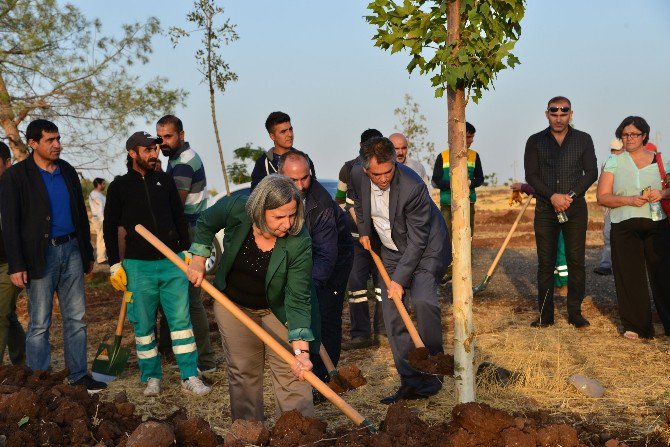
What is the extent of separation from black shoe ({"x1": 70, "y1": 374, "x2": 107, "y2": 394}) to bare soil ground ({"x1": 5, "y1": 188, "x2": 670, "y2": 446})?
0.08 m

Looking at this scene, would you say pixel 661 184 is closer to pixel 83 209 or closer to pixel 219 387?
pixel 219 387

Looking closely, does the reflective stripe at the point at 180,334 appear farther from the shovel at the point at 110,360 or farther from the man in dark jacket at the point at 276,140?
the man in dark jacket at the point at 276,140

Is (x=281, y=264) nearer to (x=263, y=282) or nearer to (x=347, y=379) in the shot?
(x=263, y=282)

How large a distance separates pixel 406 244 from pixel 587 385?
5.46 feet

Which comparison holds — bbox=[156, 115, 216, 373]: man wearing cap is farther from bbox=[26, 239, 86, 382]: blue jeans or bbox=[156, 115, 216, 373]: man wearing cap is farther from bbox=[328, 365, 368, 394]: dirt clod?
bbox=[328, 365, 368, 394]: dirt clod

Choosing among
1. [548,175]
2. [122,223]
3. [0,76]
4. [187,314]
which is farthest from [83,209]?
[0,76]

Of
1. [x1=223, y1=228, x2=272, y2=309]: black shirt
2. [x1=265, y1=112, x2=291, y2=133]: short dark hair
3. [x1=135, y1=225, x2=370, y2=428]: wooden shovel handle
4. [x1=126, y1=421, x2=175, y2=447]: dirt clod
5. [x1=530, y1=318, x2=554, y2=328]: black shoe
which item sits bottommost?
[x1=530, y1=318, x2=554, y2=328]: black shoe

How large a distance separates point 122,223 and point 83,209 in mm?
406

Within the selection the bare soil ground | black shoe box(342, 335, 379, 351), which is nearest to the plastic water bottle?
the bare soil ground

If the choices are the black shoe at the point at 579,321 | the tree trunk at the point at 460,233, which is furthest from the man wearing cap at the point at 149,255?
the black shoe at the point at 579,321

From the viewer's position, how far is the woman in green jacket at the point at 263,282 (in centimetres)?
439

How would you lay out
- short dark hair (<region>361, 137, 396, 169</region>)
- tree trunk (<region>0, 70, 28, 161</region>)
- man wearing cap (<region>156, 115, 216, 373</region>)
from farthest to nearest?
tree trunk (<region>0, 70, 28, 161</region>), man wearing cap (<region>156, 115, 216, 373</region>), short dark hair (<region>361, 137, 396, 169</region>)

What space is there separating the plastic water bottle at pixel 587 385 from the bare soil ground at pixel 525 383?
0.19ft

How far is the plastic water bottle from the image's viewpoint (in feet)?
20.2
